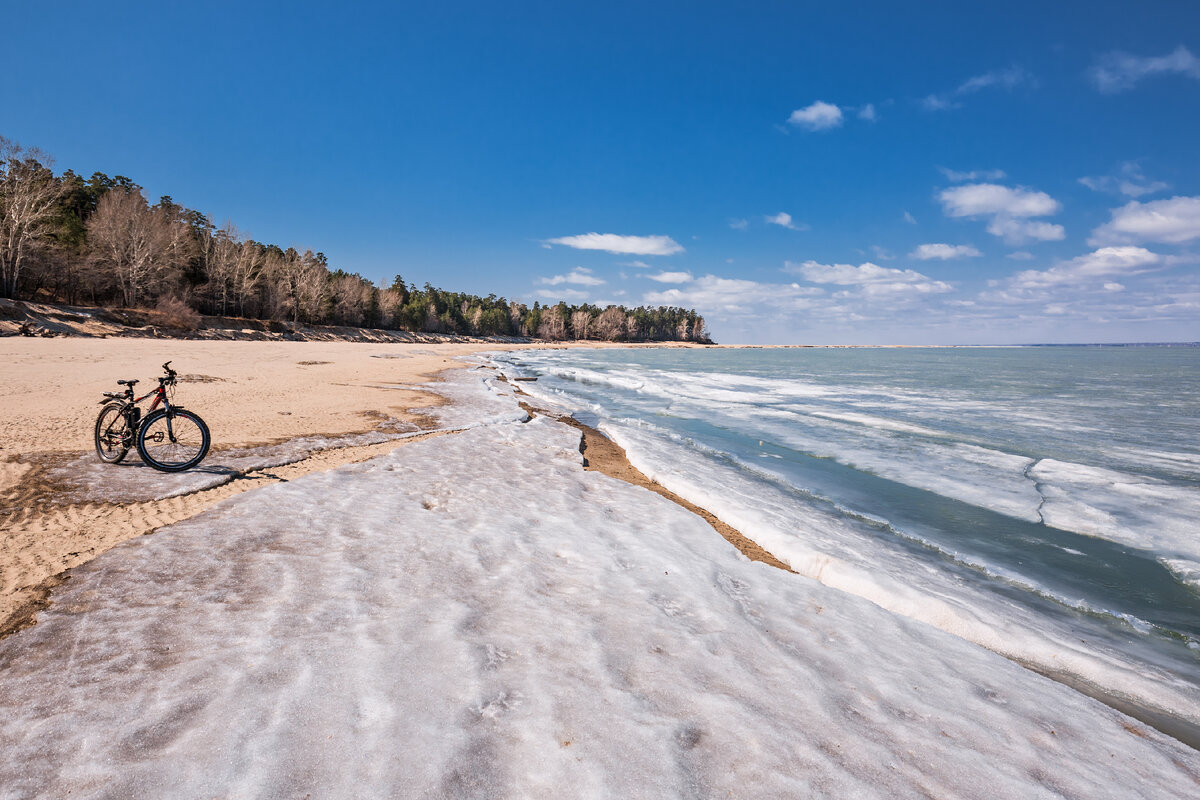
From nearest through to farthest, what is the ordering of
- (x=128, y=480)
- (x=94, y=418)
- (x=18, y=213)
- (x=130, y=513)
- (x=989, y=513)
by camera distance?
(x=130, y=513) → (x=128, y=480) → (x=989, y=513) → (x=94, y=418) → (x=18, y=213)

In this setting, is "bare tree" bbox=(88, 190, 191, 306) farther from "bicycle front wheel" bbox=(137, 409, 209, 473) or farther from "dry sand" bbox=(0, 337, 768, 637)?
"bicycle front wheel" bbox=(137, 409, 209, 473)

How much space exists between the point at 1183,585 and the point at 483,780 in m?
9.26

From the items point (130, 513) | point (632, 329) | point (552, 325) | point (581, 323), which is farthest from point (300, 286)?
point (632, 329)

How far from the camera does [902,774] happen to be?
2824mm

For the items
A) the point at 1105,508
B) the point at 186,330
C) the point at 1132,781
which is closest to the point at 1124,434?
the point at 1105,508

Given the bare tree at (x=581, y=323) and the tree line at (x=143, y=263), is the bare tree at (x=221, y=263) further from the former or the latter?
the bare tree at (x=581, y=323)

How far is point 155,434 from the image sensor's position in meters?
7.88

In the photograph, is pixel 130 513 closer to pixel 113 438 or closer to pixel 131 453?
pixel 113 438

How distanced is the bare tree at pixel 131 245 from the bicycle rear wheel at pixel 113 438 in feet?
191

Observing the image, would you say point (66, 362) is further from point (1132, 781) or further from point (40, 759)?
point (1132, 781)

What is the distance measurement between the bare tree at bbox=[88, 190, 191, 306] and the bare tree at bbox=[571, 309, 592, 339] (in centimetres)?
11868

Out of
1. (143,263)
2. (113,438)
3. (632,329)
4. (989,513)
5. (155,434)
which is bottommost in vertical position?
(989,513)

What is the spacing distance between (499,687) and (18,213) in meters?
62.0

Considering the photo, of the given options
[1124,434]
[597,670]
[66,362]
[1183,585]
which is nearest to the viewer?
[597,670]
